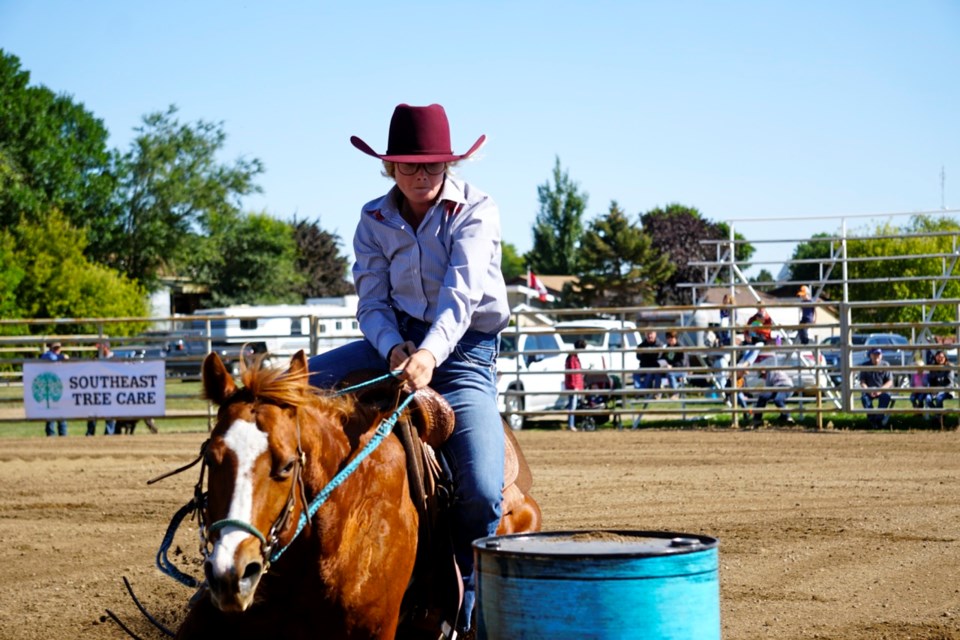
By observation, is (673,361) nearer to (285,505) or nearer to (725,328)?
(725,328)

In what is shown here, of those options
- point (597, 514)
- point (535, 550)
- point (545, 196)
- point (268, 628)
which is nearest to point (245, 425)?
point (268, 628)

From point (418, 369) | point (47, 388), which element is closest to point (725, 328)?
point (47, 388)

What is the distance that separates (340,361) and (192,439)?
496 inches

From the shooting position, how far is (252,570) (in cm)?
298

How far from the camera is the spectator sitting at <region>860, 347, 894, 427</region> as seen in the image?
1631cm

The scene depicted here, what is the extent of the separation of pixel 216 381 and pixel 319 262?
70.1 meters

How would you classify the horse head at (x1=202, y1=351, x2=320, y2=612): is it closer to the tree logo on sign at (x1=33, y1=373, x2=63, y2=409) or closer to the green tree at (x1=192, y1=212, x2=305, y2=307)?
the tree logo on sign at (x1=33, y1=373, x2=63, y2=409)

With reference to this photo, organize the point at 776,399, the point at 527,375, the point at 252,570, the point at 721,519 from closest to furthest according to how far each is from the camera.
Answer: the point at 252,570, the point at 721,519, the point at 776,399, the point at 527,375

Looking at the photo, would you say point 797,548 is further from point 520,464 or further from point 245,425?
point 245,425

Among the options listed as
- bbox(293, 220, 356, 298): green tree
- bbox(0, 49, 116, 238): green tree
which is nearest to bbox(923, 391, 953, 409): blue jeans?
bbox(0, 49, 116, 238): green tree

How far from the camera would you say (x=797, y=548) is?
24.5 feet

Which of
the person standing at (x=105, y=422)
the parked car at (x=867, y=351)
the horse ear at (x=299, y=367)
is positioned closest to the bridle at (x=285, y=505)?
the horse ear at (x=299, y=367)

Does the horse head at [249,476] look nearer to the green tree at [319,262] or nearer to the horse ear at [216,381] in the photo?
the horse ear at [216,381]

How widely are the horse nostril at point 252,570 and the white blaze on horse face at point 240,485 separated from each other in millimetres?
72
